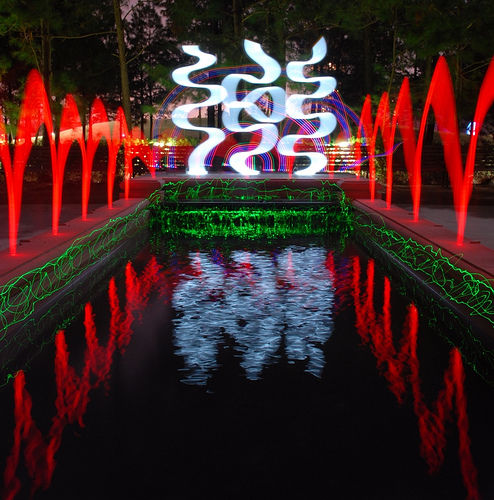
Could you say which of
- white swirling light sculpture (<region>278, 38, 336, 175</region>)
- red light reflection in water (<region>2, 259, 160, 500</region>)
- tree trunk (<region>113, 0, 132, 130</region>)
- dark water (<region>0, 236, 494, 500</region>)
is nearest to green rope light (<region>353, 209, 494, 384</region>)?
dark water (<region>0, 236, 494, 500</region>)

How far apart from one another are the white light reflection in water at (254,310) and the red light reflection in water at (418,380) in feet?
1.33

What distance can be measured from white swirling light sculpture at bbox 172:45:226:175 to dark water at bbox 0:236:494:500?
1075 cm

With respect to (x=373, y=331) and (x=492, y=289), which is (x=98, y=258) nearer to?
(x=373, y=331)

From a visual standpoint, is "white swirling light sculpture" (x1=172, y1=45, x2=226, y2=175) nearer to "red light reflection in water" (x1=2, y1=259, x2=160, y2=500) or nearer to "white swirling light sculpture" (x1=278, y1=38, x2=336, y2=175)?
"white swirling light sculpture" (x1=278, y1=38, x2=336, y2=175)

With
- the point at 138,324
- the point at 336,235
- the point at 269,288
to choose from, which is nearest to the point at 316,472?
the point at 138,324

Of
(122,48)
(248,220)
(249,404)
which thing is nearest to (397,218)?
(248,220)

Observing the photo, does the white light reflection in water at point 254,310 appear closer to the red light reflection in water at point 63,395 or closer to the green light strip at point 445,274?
the red light reflection in water at point 63,395

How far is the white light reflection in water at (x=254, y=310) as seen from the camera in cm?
593

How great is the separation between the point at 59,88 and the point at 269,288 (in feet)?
80.4

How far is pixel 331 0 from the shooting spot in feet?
102

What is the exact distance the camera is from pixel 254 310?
7.36 metres

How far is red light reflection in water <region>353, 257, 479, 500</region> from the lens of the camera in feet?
13.5

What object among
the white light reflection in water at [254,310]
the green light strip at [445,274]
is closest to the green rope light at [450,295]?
the green light strip at [445,274]

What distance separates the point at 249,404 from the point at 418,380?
1.31 metres
